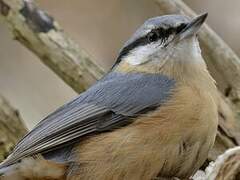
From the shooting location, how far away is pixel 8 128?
5.23m

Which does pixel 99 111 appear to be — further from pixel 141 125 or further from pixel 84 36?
pixel 84 36

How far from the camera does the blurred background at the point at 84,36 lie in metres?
7.74

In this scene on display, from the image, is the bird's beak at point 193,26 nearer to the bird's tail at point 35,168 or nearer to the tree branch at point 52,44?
the tree branch at point 52,44

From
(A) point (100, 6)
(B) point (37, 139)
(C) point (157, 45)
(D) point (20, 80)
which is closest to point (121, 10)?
(A) point (100, 6)

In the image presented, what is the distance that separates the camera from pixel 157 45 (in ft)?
16.5

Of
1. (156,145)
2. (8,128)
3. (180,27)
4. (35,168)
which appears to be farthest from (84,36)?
(156,145)

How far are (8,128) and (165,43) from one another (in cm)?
121

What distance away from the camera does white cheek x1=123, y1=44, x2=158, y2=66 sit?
16.6ft

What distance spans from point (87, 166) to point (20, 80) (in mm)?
3600

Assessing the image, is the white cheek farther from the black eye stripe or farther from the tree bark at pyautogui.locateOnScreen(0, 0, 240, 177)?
the tree bark at pyautogui.locateOnScreen(0, 0, 240, 177)

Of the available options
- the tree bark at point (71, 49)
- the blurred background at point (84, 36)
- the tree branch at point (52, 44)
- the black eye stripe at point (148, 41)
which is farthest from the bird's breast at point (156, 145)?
the blurred background at point (84, 36)

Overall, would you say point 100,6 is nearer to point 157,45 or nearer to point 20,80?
point 20,80

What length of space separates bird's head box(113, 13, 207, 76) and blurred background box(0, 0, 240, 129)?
8.46ft

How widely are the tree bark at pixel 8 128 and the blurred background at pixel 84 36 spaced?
7.41ft
